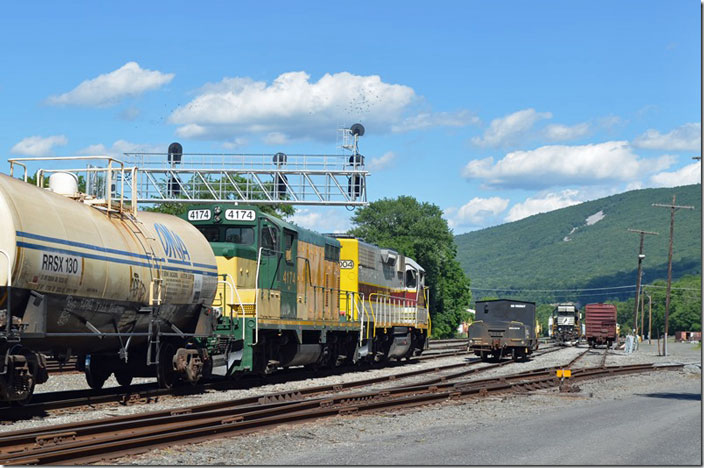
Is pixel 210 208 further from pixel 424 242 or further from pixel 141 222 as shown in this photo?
pixel 424 242

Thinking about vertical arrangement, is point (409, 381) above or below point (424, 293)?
below

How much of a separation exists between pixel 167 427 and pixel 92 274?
376 centimetres

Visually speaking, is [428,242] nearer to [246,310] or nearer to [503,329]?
[503,329]

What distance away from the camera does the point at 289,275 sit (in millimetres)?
23906

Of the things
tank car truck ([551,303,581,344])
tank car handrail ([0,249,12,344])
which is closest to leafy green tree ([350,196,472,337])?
tank car truck ([551,303,581,344])

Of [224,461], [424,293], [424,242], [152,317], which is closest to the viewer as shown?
[224,461]

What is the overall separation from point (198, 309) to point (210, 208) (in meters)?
3.52

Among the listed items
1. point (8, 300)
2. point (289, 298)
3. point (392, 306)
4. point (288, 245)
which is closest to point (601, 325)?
point (392, 306)

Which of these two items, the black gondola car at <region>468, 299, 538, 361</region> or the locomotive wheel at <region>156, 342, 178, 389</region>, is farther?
the black gondola car at <region>468, 299, 538, 361</region>

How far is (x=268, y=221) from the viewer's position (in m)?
22.5

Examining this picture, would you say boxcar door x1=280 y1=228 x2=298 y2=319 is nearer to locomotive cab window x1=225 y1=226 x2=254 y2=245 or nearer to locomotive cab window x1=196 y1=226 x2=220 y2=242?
locomotive cab window x1=225 y1=226 x2=254 y2=245

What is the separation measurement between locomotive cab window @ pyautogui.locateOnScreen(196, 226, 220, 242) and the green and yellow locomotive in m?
0.03

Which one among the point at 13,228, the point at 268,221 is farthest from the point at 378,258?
the point at 13,228

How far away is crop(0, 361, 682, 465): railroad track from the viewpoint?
10812mm
